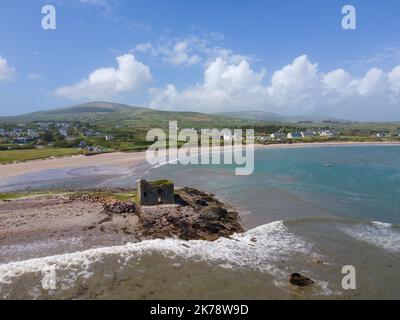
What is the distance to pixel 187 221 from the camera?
979 inches

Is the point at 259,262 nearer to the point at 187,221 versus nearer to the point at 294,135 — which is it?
the point at 187,221

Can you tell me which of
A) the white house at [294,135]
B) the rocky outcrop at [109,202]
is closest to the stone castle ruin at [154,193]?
the rocky outcrop at [109,202]

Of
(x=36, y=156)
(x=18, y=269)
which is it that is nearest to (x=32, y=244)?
(x=18, y=269)

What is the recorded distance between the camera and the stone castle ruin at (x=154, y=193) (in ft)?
90.7

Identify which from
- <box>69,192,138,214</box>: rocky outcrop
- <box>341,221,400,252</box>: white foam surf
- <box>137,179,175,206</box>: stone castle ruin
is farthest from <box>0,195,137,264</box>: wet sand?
<box>341,221,400,252</box>: white foam surf

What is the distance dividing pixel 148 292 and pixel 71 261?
610 centimetres

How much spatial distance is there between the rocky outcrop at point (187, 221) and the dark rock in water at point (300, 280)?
23.0ft

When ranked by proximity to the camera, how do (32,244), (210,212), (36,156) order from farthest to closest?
(36,156) → (210,212) → (32,244)

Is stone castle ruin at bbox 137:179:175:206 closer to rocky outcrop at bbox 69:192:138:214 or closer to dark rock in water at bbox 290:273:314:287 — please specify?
rocky outcrop at bbox 69:192:138:214

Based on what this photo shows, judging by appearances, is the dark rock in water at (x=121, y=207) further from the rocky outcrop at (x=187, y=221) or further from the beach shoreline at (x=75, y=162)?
the beach shoreline at (x=75, y=162)

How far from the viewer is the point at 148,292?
15.9 metres

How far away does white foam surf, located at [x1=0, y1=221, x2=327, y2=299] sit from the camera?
1645 cm
